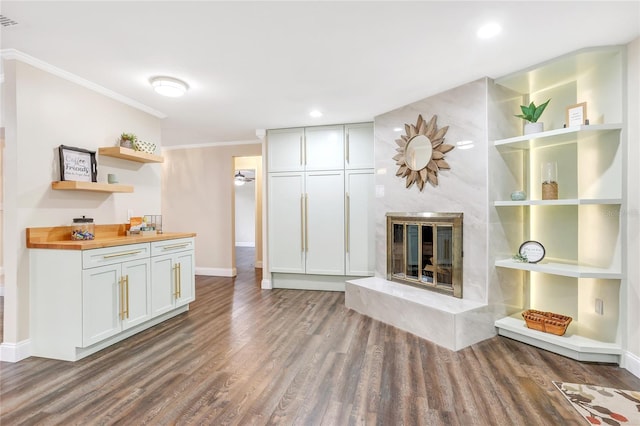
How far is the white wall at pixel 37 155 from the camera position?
245 centimetres

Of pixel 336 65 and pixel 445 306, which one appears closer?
pixel 336 65

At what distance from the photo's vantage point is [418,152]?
11.7ft

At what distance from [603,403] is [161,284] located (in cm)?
370

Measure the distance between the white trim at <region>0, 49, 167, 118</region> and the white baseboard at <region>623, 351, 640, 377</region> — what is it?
5.11 metres

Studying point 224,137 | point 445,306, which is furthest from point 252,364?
point 224,137

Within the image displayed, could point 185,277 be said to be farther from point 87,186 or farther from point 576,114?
point 576,114

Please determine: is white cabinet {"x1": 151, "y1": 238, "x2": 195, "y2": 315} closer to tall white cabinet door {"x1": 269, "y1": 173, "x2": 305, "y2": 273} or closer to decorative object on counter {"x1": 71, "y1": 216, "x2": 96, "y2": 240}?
decorative object on counter {"x1": 71, "y1": 216, "x2": 96, "y2": 240}

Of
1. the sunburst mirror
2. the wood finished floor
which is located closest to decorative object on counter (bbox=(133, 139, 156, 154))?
the wood finished floor

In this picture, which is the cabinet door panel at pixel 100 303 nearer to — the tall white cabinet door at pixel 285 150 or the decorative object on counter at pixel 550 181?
the tall white cabinet door at pixel 285 150

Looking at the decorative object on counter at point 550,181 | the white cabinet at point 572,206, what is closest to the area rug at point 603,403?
the white cabinet at point 572,206

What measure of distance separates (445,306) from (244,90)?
2.94m

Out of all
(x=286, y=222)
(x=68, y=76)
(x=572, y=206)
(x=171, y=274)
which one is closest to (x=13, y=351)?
(x=171, y=274)

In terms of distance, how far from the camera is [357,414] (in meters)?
1.83

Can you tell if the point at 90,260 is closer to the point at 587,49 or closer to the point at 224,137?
the point at 224,137
